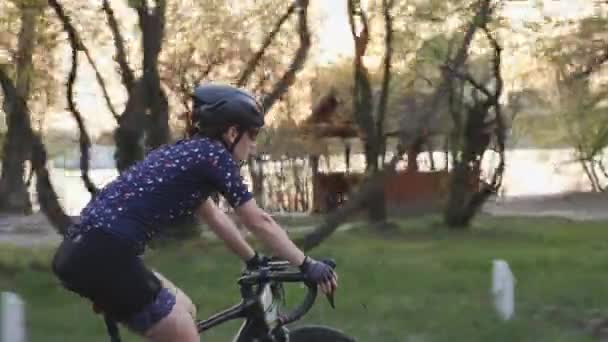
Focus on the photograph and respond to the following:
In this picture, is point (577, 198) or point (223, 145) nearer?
point (223, 145)

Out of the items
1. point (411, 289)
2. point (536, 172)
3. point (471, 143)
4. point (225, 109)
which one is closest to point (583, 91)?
point (471, 143)

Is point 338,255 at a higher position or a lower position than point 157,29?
lower

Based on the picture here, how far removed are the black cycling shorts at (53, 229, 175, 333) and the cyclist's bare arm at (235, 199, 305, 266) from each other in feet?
1.33

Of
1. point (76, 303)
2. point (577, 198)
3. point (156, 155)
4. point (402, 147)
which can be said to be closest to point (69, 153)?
point (577, 198)

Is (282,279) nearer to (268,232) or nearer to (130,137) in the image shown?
(268,232)

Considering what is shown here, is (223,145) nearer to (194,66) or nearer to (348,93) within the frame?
(194,66)

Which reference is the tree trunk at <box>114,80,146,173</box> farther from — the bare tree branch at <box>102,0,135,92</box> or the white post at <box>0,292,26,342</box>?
the white post at <box>0,292,26,342</box>

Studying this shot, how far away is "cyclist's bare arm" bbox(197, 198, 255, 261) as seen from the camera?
4.21m

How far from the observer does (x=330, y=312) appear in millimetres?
9562

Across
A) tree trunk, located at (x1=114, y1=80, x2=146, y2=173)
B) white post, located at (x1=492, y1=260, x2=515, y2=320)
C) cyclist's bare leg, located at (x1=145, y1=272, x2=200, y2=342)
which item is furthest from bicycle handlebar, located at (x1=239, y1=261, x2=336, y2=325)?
tree trunk, located at (x1=114, y1=80, x2=146, y2=173)

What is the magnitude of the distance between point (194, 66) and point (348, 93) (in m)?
5.58

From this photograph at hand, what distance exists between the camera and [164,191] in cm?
383

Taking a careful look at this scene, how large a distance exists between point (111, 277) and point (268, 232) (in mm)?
591

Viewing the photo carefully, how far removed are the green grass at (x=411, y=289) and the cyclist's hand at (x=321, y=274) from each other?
1260 mm
